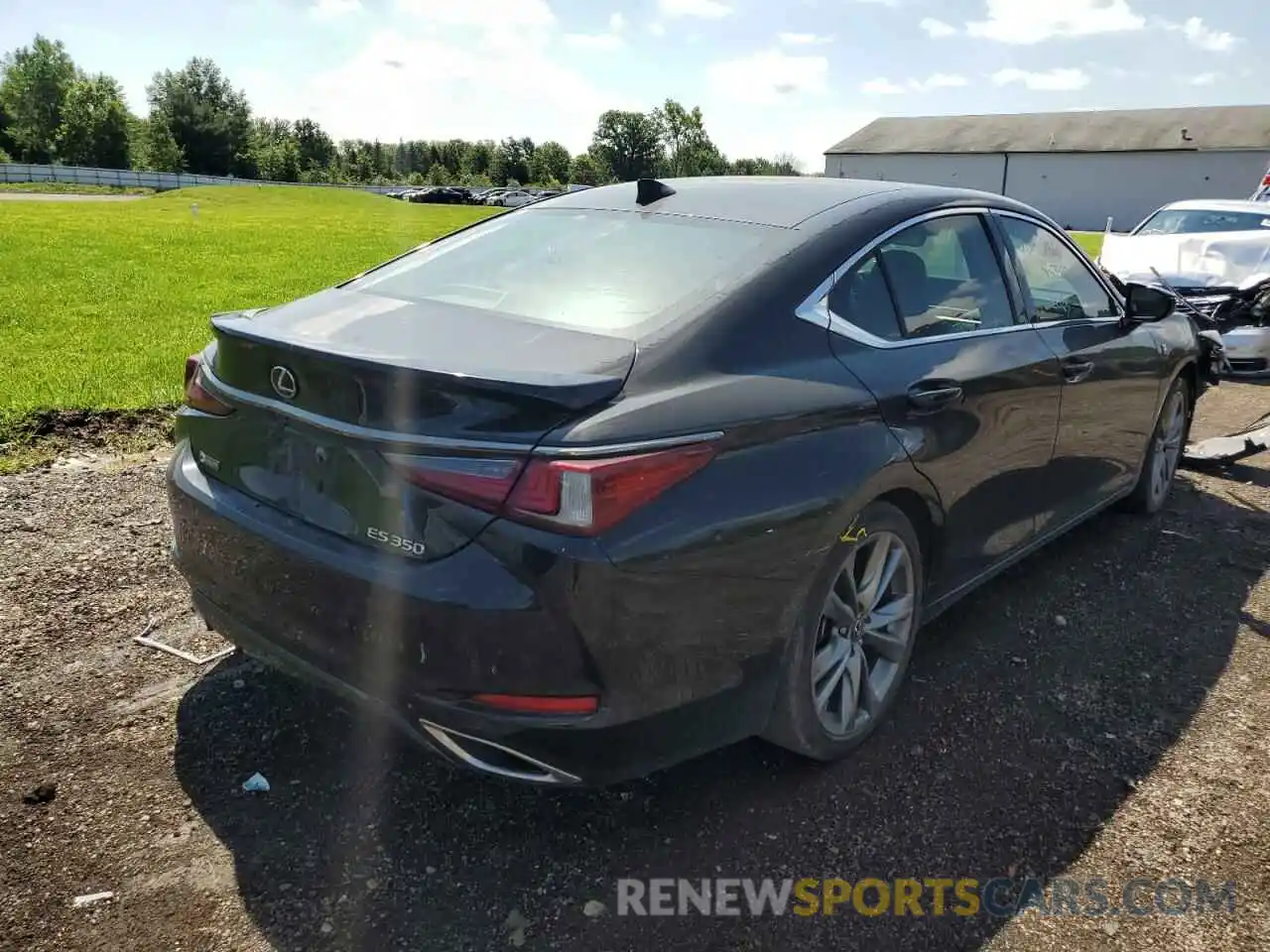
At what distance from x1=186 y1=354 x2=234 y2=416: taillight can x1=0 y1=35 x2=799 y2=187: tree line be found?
6950 centimetres

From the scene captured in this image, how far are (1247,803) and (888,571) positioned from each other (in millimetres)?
1248

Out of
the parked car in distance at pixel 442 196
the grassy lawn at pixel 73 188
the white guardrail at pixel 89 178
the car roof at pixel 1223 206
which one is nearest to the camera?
the car roof at pixel 1223 206

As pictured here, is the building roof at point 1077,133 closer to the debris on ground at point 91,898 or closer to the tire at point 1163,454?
the tire at point 1163,454

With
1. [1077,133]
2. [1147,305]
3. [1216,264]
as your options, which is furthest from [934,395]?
[1077,133]

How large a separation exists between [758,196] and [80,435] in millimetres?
4534

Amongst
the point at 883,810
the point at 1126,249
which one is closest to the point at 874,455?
the point at 883,810

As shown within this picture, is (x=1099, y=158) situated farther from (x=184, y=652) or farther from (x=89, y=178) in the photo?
(x=184, y=652)

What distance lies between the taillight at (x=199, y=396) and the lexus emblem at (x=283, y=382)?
0.24 metres

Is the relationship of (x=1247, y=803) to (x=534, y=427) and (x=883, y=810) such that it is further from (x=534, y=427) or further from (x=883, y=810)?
(x=534, y=427)

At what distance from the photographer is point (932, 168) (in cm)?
7094

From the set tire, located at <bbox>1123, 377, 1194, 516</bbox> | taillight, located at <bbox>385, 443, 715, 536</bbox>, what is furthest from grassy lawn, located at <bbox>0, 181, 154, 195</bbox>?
taillight, located at <bbox>385, 443, 715, 536</bbox>

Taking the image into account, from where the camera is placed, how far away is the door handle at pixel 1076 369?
3.89 meters

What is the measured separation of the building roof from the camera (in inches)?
2370

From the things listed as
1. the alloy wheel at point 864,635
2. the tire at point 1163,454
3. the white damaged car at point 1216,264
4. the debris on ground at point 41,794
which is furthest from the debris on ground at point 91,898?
the white damaged car at point 1216,264
